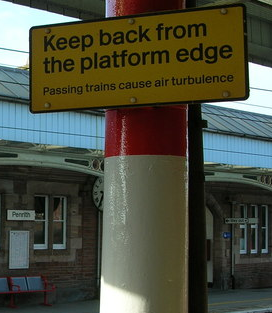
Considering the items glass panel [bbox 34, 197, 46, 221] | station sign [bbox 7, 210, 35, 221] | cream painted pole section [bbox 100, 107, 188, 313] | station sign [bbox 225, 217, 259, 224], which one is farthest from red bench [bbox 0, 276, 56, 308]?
cream painted pole section [bbox 100, 107, 188, 313]

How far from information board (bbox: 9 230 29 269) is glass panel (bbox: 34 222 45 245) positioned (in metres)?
0.50

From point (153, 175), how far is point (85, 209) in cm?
1452

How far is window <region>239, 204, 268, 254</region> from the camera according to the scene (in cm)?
2197

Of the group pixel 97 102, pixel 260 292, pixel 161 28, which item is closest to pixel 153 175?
pixel 97 102

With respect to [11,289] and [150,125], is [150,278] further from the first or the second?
[11,289]

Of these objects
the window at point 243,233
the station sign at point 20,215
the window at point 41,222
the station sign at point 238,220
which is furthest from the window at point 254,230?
the station sign at point 20,215

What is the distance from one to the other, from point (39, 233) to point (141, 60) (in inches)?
552

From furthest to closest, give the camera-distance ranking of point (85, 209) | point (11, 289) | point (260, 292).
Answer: point (260, 292) → point (85, 209) → point (11, 289)

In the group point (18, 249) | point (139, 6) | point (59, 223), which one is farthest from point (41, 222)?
point (139, 6)

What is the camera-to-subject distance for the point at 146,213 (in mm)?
2383

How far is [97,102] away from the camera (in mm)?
2455

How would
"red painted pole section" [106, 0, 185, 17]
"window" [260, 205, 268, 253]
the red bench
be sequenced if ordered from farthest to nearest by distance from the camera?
"window" [260, 205, 268, 253] < the red bench < "red painted pole section" [106, 0, 185, 17]

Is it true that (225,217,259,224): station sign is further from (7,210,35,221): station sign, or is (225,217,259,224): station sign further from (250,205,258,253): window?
(7,210,35,221): station sign

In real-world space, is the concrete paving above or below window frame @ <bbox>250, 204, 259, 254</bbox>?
below
